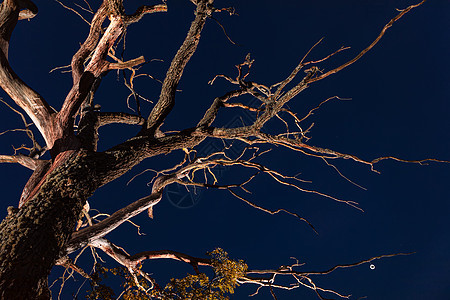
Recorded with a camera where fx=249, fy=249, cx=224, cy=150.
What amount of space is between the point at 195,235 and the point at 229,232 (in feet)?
9.83

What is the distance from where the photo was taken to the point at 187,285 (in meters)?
2.70

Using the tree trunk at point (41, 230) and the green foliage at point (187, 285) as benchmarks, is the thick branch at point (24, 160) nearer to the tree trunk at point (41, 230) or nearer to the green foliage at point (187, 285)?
the tree trunk at point (41, 230)

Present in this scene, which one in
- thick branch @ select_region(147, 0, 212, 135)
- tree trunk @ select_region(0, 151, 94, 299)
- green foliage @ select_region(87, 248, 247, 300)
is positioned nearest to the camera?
tree trunk @ select_region(0, 151, 94, 299)

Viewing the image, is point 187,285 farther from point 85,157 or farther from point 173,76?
point 173,76

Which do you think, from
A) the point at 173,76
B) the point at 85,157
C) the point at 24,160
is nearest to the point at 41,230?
the point at 85,157

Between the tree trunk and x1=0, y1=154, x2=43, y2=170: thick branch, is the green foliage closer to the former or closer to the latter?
the tree trunk

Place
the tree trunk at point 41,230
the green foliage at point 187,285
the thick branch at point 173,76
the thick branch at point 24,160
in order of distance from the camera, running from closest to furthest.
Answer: the tree trunk at point 41,230 → the green foliage at point 187,285 → the thick branch at point 24,160 → the thick branch at point 173,76

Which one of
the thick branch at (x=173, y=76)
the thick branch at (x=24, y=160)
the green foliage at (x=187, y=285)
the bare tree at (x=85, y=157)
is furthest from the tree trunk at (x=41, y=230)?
the thick branch at (x=173, y=76)

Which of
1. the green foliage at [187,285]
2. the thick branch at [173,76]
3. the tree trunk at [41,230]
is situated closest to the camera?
the tree trunk at [41,230]

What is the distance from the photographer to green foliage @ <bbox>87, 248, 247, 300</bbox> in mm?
2573

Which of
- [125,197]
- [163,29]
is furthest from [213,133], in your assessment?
[125,197]

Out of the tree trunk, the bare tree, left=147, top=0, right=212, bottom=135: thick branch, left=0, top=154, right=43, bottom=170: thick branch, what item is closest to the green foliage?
the bare tree

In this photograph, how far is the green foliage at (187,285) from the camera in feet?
8.44

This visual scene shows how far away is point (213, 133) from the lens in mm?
3449
